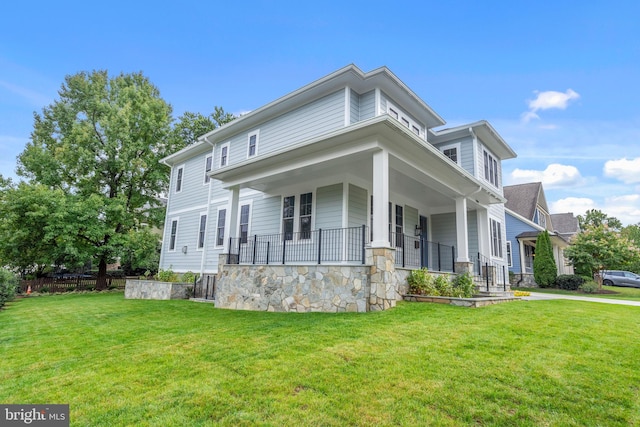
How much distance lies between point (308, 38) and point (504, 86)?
8264mm

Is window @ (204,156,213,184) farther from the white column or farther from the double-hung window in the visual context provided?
the white column

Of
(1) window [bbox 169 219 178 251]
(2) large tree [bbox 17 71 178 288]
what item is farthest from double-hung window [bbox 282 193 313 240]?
(2) large tree [bbox 17 71 178 288]

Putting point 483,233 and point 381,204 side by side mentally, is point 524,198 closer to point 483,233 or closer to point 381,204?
point 483,233

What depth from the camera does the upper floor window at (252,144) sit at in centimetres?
1254

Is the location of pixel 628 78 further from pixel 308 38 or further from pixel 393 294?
pixel 393 294

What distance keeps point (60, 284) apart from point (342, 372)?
19292 mm

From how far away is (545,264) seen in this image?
17328mm

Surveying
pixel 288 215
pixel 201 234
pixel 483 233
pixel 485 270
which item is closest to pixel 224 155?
pixel 201 234

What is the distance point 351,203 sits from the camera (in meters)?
9.53

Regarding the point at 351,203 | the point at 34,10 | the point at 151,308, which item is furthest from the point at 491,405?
the point at 34,10

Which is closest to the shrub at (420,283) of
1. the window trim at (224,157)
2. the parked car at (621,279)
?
the window trim at (224,157)

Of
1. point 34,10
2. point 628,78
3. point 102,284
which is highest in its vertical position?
point 34,10

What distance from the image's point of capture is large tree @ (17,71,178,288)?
55.5 ft

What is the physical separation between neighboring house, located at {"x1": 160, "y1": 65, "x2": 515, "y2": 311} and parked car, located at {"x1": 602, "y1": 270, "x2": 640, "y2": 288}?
43.1 ft
